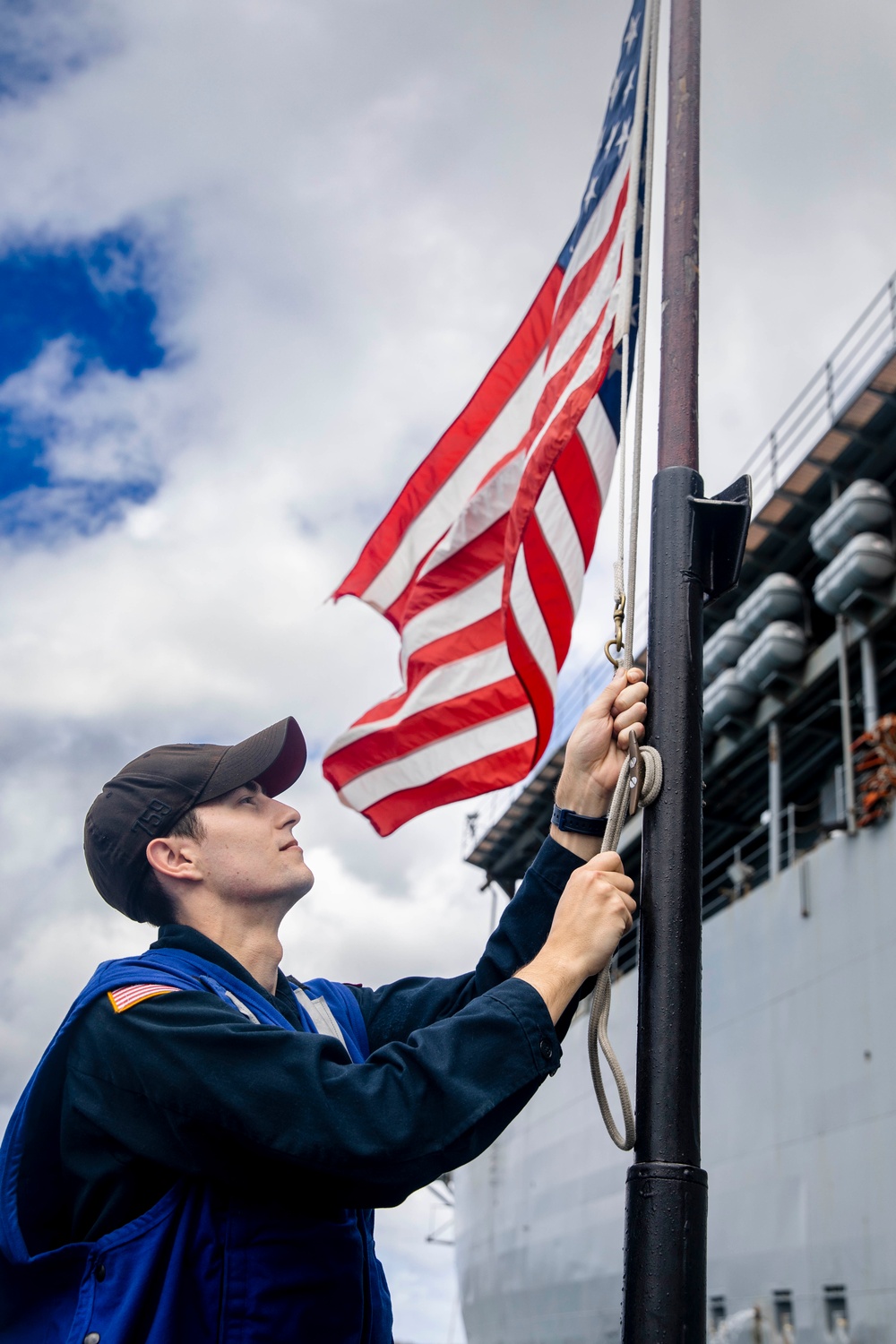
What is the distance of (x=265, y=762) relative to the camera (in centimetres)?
244

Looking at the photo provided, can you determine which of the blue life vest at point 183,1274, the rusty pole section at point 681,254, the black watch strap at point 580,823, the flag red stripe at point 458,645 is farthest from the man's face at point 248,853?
the flag red stripe at point 458,645

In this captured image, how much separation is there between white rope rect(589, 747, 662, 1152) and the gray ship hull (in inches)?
285

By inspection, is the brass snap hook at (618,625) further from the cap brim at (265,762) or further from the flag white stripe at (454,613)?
the flag white stripe at (454,613)

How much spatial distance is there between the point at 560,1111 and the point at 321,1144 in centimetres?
1404

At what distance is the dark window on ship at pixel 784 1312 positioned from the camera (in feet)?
28.8

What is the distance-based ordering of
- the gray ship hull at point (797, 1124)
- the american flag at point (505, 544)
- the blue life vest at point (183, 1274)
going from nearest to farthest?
the blue life vest at point (183, 1274), the american flag at point (505, 544), the gray ship hull at point (797, 1124)

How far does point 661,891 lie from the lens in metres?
2.02

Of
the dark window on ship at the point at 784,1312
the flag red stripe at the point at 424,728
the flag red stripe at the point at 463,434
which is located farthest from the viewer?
the dark window on ship at the point at 784,1312

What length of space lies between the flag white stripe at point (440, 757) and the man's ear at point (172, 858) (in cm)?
184

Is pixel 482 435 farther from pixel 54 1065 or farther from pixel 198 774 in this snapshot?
pixel 54 1065

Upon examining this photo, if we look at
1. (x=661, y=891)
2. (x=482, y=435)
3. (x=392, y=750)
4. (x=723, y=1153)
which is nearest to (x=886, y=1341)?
(x=723, y=1153)

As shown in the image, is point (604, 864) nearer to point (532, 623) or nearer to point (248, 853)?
point (248, 853)

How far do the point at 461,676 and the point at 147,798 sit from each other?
6.84 feet

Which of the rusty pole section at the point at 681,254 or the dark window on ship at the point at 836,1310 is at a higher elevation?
the rusty pole section at the point at 681,254
